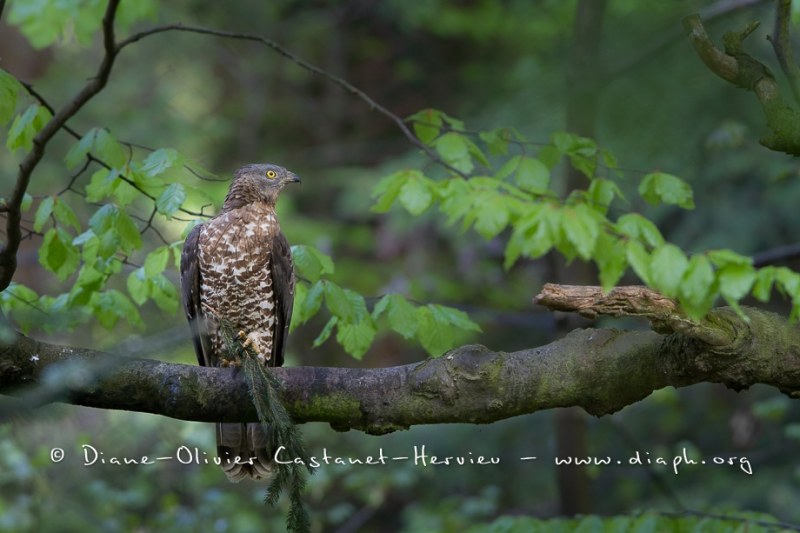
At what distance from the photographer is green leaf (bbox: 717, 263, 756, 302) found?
2.77m

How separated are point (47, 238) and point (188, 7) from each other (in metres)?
6.22

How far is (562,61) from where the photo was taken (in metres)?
5.19

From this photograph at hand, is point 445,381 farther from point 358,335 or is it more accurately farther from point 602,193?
point 602,193

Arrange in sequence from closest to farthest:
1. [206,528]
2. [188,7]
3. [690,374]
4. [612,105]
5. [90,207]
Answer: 1. [690,374]
2. [612,105]
3. [206,528]
4. [90,207]
5. [188,7]

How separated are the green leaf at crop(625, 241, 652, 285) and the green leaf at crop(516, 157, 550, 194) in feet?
3.89

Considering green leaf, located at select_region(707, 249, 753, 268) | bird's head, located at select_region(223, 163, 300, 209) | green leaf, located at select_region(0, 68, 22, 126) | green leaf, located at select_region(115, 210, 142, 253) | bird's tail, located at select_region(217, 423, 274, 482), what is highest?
bird's head, located at select_region(223, 163, 300, 209)

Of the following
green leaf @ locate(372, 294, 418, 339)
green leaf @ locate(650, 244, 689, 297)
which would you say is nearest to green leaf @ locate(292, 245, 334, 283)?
green leaf @ locate(372, 294, 418, 339)

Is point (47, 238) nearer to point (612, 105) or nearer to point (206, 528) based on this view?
point (612, 105)

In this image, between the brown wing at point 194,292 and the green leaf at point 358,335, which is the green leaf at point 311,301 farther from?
the brown wing at point 194,292

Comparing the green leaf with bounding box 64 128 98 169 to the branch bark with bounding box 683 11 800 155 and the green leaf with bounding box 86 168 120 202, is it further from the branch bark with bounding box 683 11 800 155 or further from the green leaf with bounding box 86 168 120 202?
the branch bark with bounding box 683 11 800 155

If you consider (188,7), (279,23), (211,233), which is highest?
(279,23)

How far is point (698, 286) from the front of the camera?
2.82 metres

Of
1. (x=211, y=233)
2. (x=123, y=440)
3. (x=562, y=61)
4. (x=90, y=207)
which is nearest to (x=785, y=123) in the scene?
(x=562, y=61)

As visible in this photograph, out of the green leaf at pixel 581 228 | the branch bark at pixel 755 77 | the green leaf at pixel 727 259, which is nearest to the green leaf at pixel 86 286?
the green leaf at pixel 581 228
